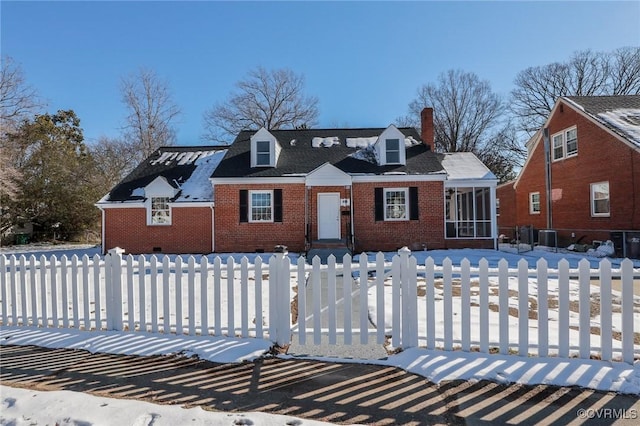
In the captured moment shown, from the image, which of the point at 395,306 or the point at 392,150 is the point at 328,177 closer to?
the point at 392,150

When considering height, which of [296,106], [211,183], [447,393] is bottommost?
[447,393]

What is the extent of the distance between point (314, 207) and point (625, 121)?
13806 millimetres

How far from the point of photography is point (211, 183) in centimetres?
1622

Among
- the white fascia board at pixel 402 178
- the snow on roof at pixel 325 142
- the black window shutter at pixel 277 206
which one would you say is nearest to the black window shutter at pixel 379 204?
the white fascia board at pixel 402 178

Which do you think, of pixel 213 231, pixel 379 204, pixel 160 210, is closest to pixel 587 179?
pixel 379 204

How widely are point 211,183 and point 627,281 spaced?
15315 millimetres

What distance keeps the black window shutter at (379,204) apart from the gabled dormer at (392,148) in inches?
55.9

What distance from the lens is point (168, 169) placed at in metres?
17.7

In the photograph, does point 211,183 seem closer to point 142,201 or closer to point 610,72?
point 142,201

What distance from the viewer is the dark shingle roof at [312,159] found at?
15383 millimetres

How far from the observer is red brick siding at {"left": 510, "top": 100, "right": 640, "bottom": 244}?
13.7m

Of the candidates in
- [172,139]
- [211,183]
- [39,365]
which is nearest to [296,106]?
[172,139]

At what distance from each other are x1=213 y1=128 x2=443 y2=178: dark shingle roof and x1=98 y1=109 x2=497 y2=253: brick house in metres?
0.08

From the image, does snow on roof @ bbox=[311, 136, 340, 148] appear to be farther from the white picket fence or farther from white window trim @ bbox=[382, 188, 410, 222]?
the white picket fence
